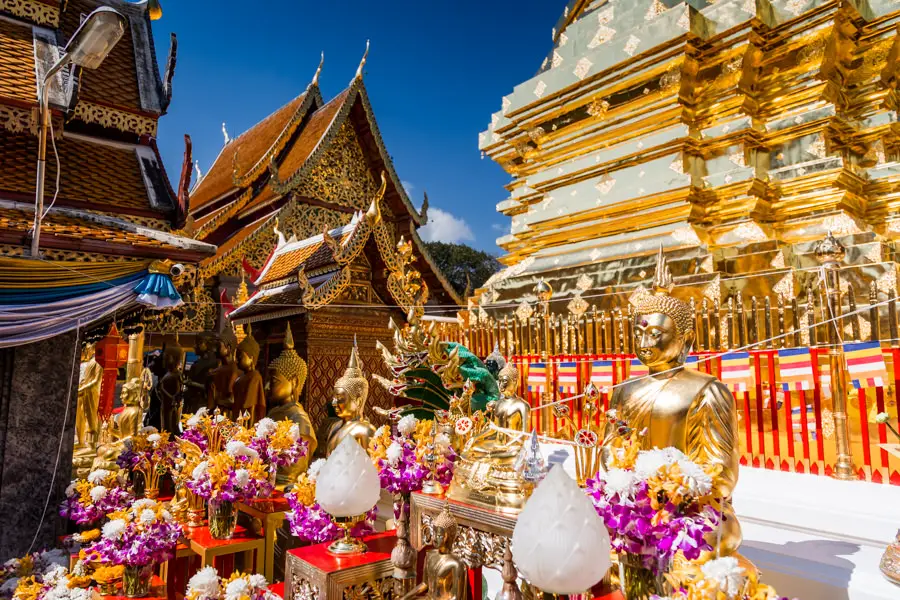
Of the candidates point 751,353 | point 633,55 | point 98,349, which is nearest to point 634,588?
point 751,353

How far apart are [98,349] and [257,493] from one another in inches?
206

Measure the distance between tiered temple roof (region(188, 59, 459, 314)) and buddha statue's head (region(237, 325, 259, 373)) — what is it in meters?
4.10

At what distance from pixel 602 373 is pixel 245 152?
11187mm

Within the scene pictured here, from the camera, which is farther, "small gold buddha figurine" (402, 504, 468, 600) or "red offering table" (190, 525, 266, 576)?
"red offering table" (190, 525, 266, 576)

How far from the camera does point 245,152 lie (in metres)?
13.5

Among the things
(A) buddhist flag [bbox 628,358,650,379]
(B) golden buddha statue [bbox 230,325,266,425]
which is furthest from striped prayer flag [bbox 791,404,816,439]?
(B) golden buddha statue [bbox 230,325,266,425]

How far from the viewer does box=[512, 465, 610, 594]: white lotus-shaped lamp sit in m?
1.39

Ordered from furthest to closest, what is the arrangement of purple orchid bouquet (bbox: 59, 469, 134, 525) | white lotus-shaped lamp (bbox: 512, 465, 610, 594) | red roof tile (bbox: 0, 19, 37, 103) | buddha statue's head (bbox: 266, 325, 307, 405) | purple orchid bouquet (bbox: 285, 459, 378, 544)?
buddha statue's head (bbox: 266, 325, 307, 405)
red roof tile (bbox: 0, 19, 37, 103)
purple orchid bouquet (bbox: 59, 469, 134, 525)
purple orchid bouquet (bbox: 285, 459, 378, 544)
white lotus-shaped lamp (bbox: 512, 465, 610, 594)

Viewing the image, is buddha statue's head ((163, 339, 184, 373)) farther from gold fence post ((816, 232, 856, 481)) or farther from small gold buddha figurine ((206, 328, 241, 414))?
gold fence post ((816, 232, 856, 481))

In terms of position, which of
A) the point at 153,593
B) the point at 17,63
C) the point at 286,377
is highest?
the point at 17,63

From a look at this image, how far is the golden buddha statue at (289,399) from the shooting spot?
4422mm

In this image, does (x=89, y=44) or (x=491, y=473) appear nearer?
Answer: (x=491, y=473)

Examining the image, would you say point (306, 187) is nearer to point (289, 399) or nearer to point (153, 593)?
point (289, 399)

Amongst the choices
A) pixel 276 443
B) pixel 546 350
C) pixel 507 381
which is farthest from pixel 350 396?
pixel 546 350
